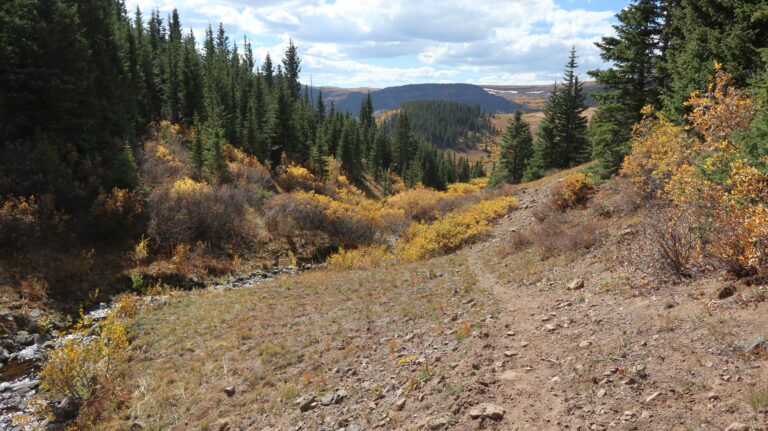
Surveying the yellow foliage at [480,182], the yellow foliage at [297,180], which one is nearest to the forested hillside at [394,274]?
the yellow foliage at [297,180]

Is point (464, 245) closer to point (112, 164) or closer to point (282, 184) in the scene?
point (112, 164)

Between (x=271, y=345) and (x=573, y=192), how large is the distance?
55.5ft

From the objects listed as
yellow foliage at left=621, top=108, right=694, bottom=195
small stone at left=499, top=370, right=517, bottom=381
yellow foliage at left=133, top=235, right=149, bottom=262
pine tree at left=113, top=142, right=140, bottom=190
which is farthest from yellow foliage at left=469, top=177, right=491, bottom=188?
small stone at left=499, top=370, right=517, bottom=381

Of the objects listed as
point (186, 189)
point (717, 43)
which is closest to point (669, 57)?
point (717, 43)

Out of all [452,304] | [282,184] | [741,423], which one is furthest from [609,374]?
[282,184]

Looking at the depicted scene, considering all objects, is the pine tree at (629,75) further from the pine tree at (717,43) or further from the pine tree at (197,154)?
the pine tree at (197,154)

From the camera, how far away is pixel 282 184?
46.0 metres

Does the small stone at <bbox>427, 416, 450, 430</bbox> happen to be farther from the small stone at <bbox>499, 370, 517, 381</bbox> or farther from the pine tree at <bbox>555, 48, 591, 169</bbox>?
the pine tree at <bbox>555, 48, 591, 169</bbox>

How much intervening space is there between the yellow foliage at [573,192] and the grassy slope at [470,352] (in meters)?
4.69

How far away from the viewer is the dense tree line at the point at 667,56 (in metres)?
15.0

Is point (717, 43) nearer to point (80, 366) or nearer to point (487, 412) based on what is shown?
point (487, 412)

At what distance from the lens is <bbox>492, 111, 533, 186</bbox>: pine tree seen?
5097 centimetres

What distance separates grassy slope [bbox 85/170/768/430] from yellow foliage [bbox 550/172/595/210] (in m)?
4.69

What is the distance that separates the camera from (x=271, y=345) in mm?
12453
